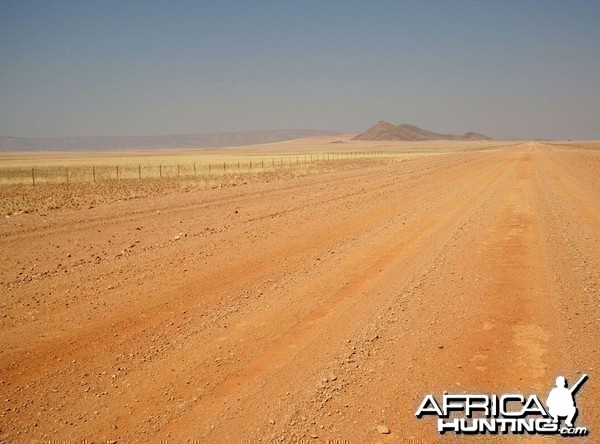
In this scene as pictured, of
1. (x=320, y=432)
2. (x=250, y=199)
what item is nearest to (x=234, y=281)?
(x=320, y=432)

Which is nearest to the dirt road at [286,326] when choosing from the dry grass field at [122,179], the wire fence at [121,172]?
the dry grass field at [122,179]

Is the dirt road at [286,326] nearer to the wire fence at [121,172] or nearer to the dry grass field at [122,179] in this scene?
the dry grass field at [122,179]

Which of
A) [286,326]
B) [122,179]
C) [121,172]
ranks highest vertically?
[286,326]

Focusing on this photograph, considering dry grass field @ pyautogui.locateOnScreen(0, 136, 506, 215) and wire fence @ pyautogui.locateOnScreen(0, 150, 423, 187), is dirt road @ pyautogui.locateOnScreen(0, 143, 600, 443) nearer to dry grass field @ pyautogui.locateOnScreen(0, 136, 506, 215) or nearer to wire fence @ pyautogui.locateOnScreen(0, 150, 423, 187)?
dry grass field @ pyautogui.locateOnScreen(0, 136, 506, 215)

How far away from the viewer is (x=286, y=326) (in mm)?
6012

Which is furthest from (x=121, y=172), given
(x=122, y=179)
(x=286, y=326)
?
(x=286, y=326)

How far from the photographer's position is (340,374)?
188 inches

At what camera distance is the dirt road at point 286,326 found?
417cm

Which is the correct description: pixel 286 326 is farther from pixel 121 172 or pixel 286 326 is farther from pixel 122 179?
pixel 121 172

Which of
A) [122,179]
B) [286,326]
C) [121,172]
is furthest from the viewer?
[121,172]

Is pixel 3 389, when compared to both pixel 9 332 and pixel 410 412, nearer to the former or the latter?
pixel 9 332

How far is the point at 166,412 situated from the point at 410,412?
7.09 ft

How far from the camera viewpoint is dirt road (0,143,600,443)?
417cm

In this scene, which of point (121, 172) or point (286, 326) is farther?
point (121, 172)
